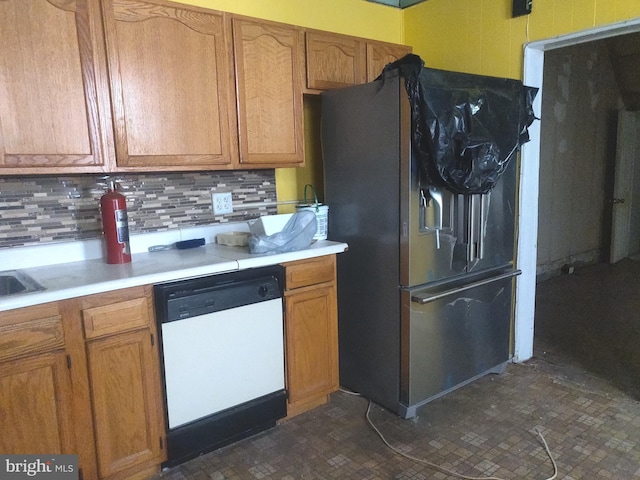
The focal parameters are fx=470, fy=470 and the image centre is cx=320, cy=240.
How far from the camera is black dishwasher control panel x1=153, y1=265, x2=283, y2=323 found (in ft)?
6.04

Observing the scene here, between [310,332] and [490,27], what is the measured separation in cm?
201

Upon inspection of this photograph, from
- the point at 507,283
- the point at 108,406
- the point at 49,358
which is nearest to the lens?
the point at 49,358

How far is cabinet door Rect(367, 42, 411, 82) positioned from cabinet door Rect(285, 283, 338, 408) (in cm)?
132

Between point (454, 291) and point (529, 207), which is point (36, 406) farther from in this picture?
point (529, 207)

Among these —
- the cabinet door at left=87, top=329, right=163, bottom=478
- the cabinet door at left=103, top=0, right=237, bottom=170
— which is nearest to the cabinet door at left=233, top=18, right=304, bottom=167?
the cabinet door at left=103, top=0, right=237, bottom=170

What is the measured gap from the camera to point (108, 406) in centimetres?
177

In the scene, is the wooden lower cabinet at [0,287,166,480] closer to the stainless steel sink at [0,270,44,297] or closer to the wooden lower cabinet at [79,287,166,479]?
the wooden lower cabinet at [79,287,166,479]

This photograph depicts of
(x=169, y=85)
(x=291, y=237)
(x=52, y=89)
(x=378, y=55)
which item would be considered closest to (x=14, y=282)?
(x=52, y=89)

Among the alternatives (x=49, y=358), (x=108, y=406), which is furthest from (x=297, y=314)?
(x=49, y=358)

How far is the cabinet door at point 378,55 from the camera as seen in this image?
278cm

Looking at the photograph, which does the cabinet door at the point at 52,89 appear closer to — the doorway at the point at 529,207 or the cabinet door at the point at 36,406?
the cabinet door at the point at 36,406

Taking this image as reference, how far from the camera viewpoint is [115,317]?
1.75 meters

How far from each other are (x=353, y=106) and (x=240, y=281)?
1049 mm

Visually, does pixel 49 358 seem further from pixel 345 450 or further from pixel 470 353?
pixel 470 353
